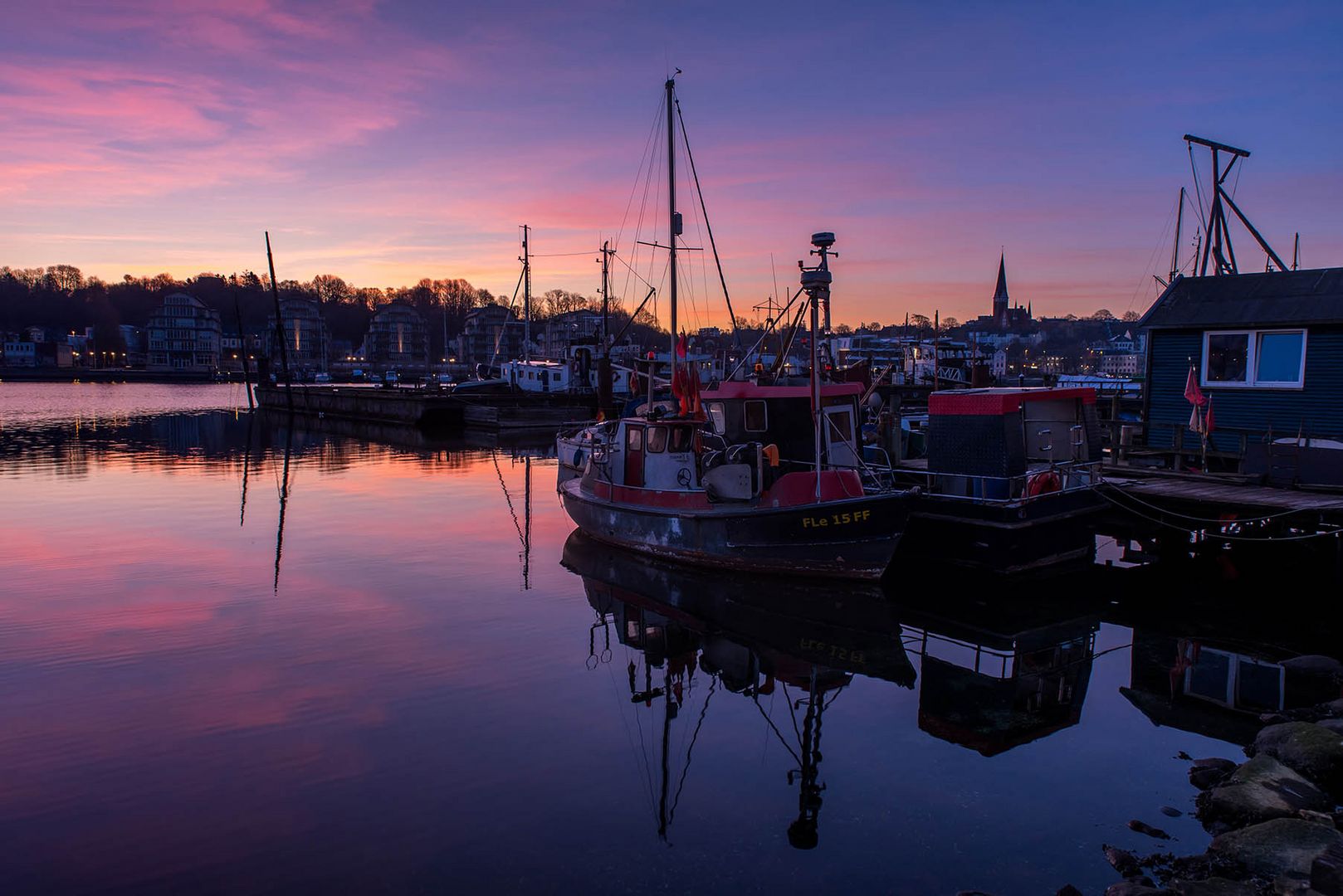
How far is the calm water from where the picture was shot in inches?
288

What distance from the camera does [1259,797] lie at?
7.67 meters

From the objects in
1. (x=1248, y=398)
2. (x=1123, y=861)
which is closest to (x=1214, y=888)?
(x=1123, y=861)

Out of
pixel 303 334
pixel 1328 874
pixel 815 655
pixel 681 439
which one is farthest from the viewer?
pixel 303 334

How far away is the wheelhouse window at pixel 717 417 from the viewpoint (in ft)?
58.5

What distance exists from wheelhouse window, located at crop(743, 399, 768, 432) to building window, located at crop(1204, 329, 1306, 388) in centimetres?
1097

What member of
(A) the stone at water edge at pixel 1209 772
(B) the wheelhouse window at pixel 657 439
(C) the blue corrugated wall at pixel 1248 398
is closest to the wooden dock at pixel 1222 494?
(C) the blue corrugated wall at pixel 1248 398

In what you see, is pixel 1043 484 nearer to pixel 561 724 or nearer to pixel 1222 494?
pixel 1222 494

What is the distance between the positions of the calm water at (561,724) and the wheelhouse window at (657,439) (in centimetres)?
257

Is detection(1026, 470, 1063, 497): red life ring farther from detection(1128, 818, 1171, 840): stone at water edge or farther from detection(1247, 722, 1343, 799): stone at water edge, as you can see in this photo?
detection(1128, 818, 1171, 840): stone at water edge

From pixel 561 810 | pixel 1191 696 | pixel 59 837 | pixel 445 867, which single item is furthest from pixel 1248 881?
pixel 59 837

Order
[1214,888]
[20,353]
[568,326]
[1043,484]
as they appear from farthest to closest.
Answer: [20,353] < [568,326] < [1043,484] < [1214,888]

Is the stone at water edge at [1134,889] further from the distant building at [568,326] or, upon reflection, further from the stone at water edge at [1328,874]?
the distant building at [568,326]

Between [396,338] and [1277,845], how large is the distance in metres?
195

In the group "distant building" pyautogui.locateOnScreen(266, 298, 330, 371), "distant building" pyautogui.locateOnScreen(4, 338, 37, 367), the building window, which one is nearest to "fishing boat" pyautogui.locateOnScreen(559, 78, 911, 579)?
the building window
